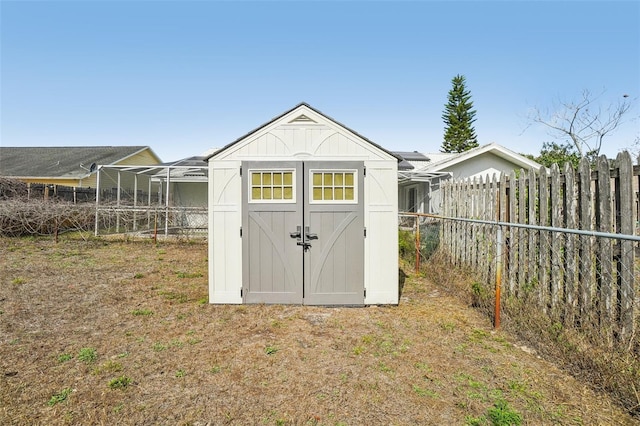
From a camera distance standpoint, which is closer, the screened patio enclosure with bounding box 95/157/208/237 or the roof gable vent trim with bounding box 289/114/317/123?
the roof gable vent trim with bounding box 289/114/317/123

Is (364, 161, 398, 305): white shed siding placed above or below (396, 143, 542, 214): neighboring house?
below

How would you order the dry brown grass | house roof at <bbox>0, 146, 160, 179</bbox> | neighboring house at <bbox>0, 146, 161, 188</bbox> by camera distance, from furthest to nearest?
1. house roof at <bbox>0, 146, 160, 179</bbox>
2. neighboring house at <bbox>0, 146, 161, 188</bbox>
3. the dry brown grass

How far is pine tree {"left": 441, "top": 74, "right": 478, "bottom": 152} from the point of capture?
42438 millimetres

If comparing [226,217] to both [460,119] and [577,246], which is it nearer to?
[577,246]

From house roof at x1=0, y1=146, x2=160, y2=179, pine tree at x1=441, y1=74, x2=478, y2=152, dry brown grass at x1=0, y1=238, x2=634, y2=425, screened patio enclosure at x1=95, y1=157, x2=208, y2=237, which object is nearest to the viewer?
dry brown grass at x1=0, y1=238, x2=634, y2=425

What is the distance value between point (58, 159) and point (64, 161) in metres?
0.82

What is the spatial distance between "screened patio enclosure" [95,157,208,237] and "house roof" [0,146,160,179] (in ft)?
7.55

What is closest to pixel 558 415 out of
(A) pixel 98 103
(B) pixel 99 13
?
(B) pixel 99 13

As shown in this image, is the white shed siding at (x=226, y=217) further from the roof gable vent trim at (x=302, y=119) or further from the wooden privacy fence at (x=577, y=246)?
the wooden privacy fence at (x=577, y=246)

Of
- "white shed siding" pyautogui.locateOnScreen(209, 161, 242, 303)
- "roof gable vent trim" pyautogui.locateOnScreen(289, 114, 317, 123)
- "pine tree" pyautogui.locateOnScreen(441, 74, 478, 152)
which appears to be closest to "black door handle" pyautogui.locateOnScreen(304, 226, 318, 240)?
"white shed siding" pyautogui.locateOnScreen(209, 161, 242, 303)

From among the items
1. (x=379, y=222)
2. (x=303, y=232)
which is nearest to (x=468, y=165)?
(x=379, y=222)

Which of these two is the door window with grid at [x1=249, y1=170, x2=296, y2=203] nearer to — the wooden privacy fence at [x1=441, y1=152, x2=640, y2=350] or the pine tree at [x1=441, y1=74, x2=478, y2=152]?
the wooden privacy fence at [x1=441, y1=152, x2=640, y2=350]

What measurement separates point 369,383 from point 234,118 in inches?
553

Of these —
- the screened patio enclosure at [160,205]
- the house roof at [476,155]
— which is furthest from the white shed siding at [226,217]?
the house roof at [476,155]
